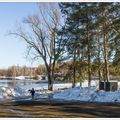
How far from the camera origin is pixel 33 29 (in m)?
56.2

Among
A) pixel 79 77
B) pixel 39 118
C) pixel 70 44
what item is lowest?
pixel 39 118

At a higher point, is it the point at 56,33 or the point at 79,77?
the point at 56,33

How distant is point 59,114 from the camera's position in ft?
80.4

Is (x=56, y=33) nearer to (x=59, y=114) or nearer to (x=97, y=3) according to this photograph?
(x=97, y=3)

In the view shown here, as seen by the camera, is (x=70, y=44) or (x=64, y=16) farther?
(x=64, y=16)

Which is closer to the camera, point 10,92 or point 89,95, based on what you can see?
point 89,95

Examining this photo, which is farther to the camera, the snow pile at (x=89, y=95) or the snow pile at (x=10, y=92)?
the snow pile at (x=10, y=92)

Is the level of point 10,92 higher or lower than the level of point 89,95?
higher

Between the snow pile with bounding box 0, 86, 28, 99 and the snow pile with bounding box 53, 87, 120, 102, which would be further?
the snow pile with bounding box 0, 86, 28, 99

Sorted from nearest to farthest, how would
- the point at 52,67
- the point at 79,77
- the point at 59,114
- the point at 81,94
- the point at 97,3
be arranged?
1. the point at 59,114
2. the point at 81,94
3. the point at 97,3
4. the point at 79,77
5. the point at 52,67

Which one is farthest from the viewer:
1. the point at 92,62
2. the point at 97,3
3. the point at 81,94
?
the point at 92,62

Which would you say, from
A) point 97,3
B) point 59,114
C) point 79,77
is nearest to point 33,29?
point 79,77

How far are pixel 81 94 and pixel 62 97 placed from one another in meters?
2.47

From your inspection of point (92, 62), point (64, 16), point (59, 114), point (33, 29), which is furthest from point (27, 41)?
point (59, 114)
